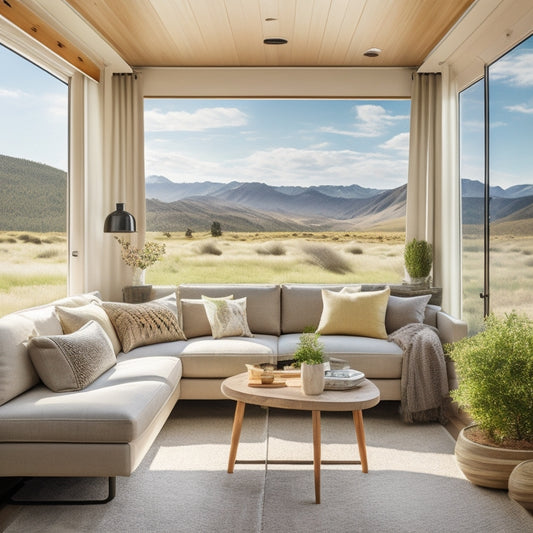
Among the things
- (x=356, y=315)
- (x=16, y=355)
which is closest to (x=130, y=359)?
(x=16, y=355)

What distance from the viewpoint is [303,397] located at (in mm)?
3264

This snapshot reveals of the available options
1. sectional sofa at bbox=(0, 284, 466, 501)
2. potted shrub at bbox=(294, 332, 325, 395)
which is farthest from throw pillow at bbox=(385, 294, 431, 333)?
potted shrub at bbox=(294, 332, 325, 395)

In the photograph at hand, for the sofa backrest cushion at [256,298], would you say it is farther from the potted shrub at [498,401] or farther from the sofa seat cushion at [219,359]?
the potted shrub at [498,401]

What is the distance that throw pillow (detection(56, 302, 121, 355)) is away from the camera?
13.1 ft

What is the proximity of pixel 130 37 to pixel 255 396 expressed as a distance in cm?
319

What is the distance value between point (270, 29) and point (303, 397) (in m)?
2.93

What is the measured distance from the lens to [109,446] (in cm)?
293

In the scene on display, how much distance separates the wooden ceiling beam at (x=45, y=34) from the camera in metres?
3.92

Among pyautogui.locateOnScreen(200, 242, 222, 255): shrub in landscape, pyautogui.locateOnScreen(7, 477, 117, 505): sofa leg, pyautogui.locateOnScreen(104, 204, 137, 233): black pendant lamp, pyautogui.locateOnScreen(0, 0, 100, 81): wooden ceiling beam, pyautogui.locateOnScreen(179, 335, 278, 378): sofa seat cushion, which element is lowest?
pyautogui.locateOnScreen(7, 477, 117, 505): sofa leg

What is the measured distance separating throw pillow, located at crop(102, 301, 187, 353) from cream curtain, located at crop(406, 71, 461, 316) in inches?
93.8

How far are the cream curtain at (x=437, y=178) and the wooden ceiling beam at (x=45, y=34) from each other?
2.90 m

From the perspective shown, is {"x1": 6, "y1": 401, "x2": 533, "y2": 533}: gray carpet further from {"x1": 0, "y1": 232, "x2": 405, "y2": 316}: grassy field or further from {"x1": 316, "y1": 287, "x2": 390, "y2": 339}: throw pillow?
{"x1": 0, "y1": 232, "x2": 405, "y2": 316}: grassy field

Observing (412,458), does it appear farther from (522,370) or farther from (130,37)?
(130,37)

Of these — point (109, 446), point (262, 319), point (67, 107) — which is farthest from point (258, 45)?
point (109, 446)
